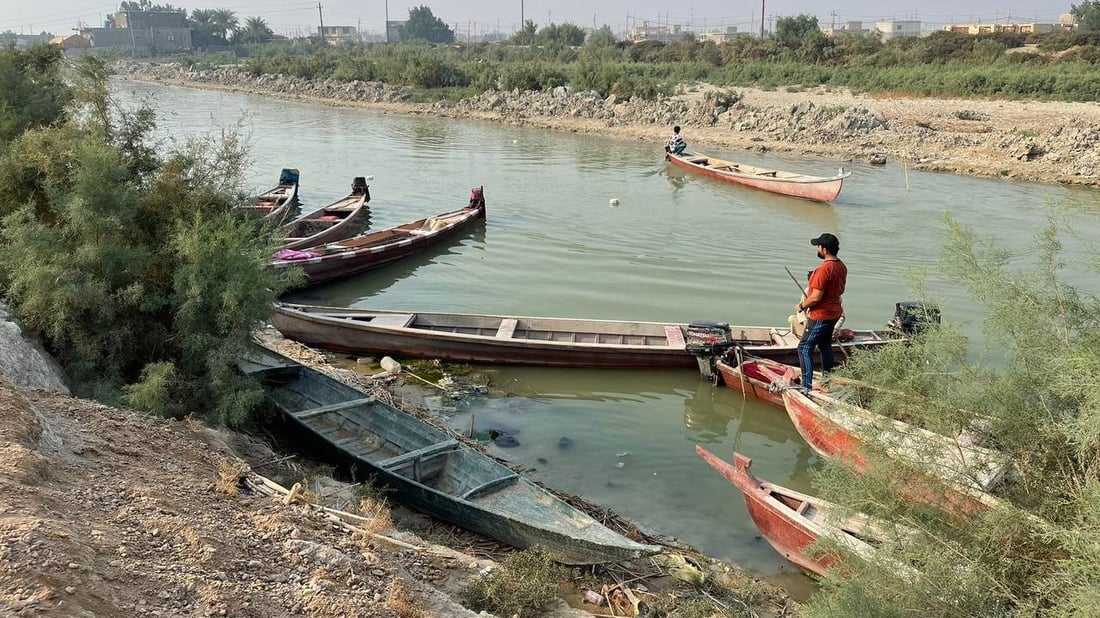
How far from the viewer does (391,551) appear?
232 inches

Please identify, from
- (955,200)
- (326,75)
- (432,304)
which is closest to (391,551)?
(432,304)

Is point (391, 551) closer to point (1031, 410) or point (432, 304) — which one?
point (1031, 410)

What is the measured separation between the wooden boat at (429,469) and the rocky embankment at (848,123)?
24814 mm

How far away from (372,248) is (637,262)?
5.48 m

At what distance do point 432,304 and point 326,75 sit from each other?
5040 cm

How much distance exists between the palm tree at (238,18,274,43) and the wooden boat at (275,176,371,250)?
104122 mm

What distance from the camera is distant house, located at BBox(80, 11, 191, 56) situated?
348ft

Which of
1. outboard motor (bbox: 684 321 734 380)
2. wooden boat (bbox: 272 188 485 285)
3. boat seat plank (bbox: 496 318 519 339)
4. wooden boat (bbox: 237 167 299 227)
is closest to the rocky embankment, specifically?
wooden boat (bbox: 272 188 485 285)

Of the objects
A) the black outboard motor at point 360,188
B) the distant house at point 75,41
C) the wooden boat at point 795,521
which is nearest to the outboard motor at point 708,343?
the wooden boat at point 795,521

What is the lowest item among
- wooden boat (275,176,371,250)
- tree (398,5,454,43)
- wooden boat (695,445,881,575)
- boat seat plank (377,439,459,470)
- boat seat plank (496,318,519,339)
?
wooden boat (695,445,881,575)

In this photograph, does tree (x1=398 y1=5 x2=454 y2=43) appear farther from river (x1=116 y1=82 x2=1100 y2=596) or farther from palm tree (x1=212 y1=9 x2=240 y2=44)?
river (x1=116 y1=82 x2=1100 y2=596)

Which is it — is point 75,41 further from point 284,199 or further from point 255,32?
point 284,199

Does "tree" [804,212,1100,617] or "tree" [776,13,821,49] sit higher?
"tree" [776,13,821,49]

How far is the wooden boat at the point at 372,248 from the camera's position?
14.8 meters
